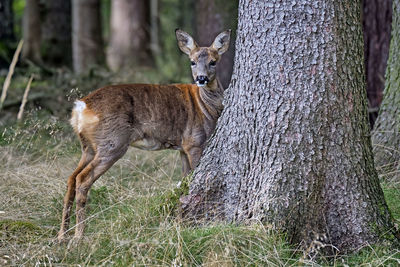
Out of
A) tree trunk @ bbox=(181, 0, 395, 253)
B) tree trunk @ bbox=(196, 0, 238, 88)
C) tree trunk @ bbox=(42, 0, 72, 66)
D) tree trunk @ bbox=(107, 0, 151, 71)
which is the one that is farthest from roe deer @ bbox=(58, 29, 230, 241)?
tree trunk @ bbox=(107, 0, 151, 71)

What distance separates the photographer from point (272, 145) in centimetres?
402

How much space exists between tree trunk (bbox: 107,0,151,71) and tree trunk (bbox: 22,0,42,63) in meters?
3.69

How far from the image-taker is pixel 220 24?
8.62 m

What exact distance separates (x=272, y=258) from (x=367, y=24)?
4.69m

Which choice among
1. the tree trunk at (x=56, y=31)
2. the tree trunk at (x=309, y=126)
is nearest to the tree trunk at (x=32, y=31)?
the tree trunk at (x=56, y=31)

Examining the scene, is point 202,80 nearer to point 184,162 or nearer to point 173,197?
point 184,162

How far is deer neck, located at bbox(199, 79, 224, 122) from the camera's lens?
5.75 m

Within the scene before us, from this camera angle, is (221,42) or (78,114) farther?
(221,42)

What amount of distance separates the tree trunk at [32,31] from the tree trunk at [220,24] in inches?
196

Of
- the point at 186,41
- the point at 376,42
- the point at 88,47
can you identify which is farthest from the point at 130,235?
the point at 88,47

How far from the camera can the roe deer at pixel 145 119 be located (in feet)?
16.6

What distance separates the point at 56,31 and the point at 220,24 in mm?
5752

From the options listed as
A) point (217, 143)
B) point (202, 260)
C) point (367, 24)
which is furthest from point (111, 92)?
point (367, 24)

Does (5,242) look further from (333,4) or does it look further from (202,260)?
(333,4)
